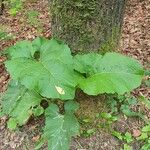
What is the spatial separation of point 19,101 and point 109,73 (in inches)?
38.4

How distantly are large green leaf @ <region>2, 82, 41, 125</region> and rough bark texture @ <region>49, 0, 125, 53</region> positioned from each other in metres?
0.65

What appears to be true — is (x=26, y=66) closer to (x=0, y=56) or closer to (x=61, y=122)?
(x=61, y=122)

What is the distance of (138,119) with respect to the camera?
386cm

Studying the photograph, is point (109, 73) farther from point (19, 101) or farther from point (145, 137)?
point (19, 101)

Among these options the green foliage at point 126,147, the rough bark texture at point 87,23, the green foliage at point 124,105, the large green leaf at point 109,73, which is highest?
the rough bark texture at point 87,23

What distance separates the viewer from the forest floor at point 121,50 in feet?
11.8

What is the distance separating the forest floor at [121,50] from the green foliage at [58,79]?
163 millimetres

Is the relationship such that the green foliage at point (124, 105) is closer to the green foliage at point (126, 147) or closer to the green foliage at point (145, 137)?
the green foliage at point (145, 137)

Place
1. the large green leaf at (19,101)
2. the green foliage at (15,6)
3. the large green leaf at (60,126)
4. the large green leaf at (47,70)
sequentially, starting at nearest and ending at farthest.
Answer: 1. the large green leaf at (47,70)
2. the large green leaf at (60,126)
3. the large green leaf at (19,101)
4. the green foliage at (15,6)

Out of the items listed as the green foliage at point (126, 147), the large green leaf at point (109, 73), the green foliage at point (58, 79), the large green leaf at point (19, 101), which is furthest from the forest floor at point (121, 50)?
the large green leaf at point (109, 73)

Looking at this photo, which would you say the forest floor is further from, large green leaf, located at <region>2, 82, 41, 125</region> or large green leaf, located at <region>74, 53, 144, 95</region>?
large green leaf, located at <region>74, 53, 144, 95</region>

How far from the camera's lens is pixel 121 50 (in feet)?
16.2

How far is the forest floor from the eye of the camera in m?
3.61

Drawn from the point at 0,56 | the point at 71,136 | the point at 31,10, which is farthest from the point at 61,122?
the point at 31,10
